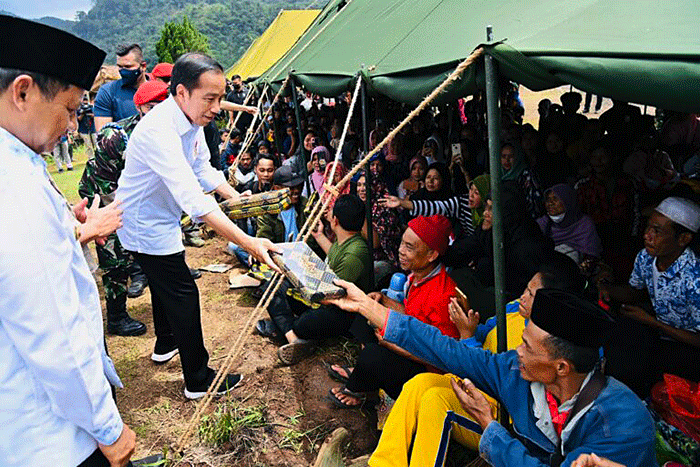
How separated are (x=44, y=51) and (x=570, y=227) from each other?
10.6ft

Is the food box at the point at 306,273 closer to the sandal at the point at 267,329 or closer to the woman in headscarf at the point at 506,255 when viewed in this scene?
the woman in headscarf at the point at 506,255

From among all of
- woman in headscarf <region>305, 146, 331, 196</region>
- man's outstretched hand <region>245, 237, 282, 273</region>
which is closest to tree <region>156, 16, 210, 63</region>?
woman in headscarf <region>305, 146, 331, 196</region>

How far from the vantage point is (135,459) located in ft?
9.20

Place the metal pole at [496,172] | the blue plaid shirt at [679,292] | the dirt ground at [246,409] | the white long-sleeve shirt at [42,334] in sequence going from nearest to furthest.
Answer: the white long-sleeve shirt at [42,334] → the metal pole at [496,172] → the blue plaid shirt at [679,292] → the dirt ground at [246,409]

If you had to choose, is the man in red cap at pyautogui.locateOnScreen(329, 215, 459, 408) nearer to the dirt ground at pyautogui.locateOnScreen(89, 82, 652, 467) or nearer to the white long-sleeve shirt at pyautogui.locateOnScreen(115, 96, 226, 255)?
the dirt ground at pyautogui.locateOnScreen(89, 82, 652, 467)

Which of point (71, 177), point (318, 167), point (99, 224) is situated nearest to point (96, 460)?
point (99, 224)

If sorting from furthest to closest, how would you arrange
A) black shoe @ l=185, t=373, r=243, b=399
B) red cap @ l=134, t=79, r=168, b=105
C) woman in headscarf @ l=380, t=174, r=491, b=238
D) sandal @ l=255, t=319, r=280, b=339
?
sandal @ l=255, t=319, r=280, b=339 < woman in headscarf @ l=380, t=174, r=491, b=238 < red cap @ l=134, t=79, r=168, b=105 < black shoe @ l=185, t=373, r=243, b=399

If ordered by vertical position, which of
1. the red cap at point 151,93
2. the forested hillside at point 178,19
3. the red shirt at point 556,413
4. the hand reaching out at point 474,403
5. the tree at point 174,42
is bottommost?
the hand reaching out at point 474,403

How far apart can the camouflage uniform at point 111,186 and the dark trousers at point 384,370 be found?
231 centimetres

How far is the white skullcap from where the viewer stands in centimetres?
245

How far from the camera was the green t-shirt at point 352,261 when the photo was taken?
341cm

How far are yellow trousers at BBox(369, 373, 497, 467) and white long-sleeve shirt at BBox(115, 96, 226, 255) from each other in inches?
52.5

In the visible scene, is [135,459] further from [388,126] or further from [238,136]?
[238,136]

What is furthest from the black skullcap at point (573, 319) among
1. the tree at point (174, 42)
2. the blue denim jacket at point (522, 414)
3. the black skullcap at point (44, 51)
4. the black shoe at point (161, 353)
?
the tree at point (174, 42)
